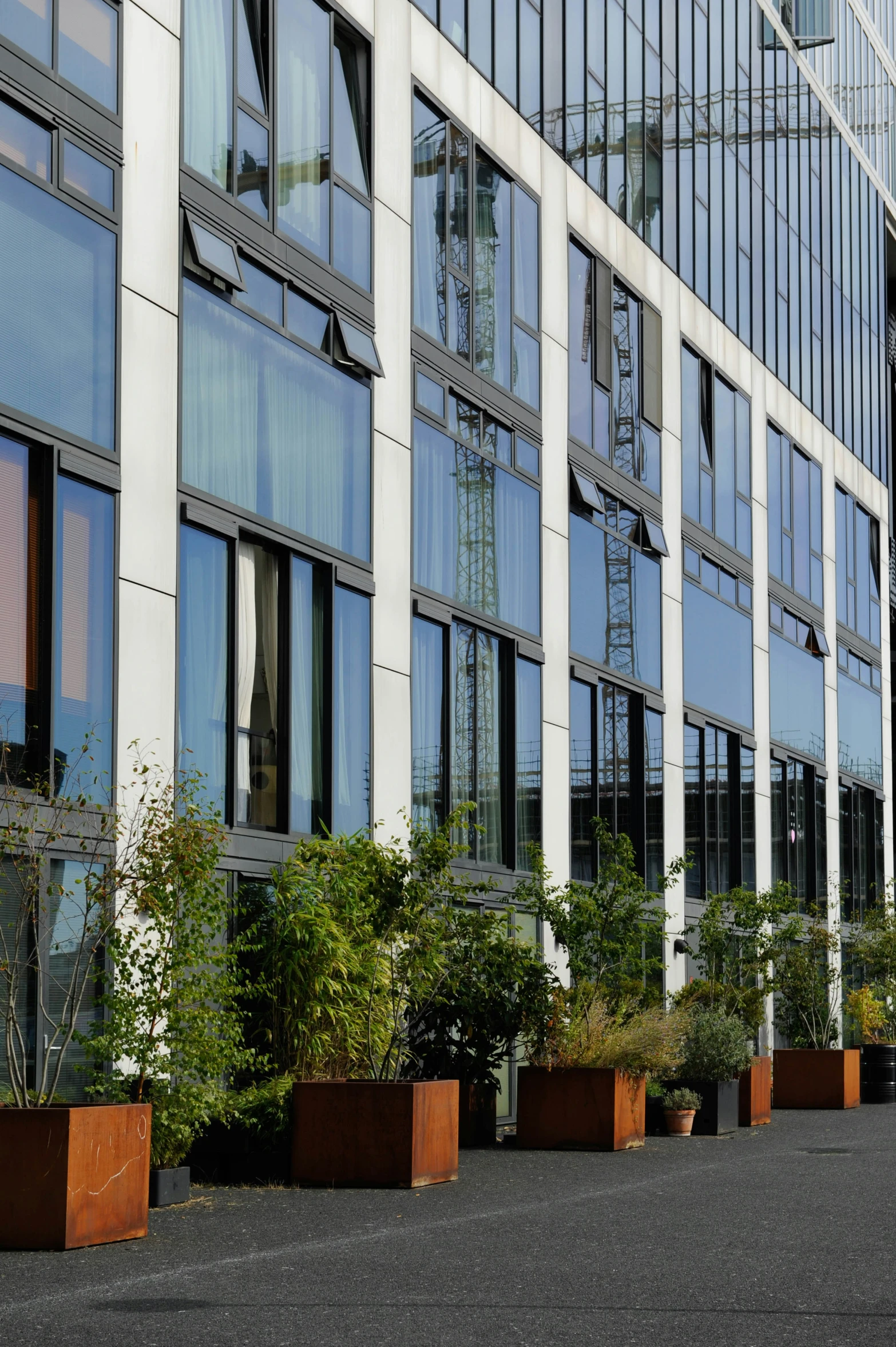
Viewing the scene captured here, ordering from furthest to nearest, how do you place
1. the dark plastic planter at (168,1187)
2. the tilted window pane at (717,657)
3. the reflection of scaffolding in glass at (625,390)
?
the tilted window pane at (717,657), the reflection of scaffolding in glass at (625,390), the dark plastic planter at (168,1187)

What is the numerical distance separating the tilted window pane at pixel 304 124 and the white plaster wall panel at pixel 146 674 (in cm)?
467

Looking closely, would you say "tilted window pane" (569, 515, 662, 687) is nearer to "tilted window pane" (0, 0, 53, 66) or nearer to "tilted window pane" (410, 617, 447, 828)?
"tilted window pane" (410, 617, 447, 828)

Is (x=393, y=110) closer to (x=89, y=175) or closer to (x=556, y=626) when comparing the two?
(x=89, y=175)

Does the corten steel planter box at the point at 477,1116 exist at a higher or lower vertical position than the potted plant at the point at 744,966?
lower

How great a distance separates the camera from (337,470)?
18297 mm

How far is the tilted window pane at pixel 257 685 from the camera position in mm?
16375

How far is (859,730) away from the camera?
4031 cm

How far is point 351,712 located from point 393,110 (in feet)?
22.0

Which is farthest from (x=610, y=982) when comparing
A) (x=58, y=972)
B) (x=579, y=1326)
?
(x=579, y=1326)

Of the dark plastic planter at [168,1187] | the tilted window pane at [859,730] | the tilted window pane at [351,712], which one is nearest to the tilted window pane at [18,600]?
the dark plastic planter at [168,1187]

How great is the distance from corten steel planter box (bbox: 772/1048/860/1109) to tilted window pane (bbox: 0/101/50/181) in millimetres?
18013

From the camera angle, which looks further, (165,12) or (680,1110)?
(680,1110)

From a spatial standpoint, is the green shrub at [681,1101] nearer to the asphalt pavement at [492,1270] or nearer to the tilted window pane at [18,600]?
the asphalt pavement at [492,1270]

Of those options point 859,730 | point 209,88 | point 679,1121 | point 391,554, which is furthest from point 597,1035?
point 859,730
